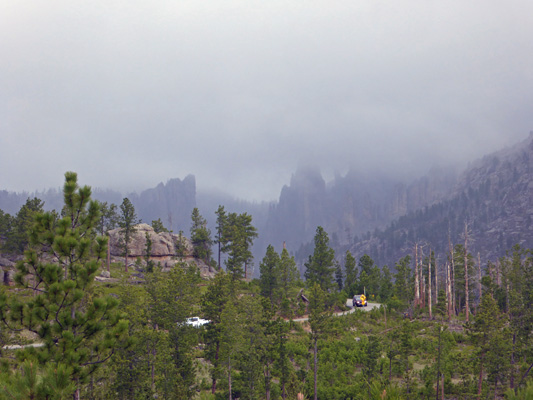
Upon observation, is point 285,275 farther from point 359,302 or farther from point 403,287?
point 403,287

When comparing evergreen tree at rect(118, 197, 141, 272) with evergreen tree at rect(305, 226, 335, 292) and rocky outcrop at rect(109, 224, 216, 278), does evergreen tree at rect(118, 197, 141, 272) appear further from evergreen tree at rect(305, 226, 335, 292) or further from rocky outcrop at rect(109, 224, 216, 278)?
evergreen tree at rect(305, 226, 335, 292)

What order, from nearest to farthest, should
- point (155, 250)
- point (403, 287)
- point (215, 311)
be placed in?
point (215, 311) < point (403, 287) < point (155, 250)

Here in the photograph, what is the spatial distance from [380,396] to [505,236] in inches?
8580

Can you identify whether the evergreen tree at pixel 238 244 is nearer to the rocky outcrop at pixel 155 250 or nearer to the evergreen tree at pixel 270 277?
the evergreen tree at pixel 270 277

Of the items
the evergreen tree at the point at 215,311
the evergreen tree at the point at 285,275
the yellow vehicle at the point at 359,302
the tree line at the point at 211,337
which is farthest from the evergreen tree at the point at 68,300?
the yellow vehicle at the point at 359,302

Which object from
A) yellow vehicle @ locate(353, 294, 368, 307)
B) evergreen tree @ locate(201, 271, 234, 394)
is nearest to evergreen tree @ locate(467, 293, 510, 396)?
evergreen tree @ locate(201, 271, 234, 394)

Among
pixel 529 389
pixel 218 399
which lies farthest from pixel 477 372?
pixel 529 389

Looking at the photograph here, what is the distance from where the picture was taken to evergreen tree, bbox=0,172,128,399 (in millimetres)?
11891

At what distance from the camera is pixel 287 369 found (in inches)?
1112

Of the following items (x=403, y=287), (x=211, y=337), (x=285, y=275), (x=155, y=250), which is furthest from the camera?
(x=155, y=250)

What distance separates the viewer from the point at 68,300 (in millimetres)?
12289

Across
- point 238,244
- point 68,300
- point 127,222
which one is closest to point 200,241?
point 127,222

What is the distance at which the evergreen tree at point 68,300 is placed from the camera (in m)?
11.9

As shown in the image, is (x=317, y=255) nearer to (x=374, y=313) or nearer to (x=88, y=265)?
(x=374, y=313)
